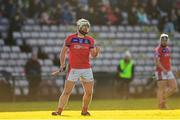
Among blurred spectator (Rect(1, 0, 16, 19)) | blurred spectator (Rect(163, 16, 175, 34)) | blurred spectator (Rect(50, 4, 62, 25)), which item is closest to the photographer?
blurred spectator (Rect(1, 0, 16, 19))

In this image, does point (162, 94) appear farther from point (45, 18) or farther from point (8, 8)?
point (8, 8)

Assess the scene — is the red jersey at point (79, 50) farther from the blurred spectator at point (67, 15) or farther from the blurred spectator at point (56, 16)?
the blurred spectator at point (67, 15)

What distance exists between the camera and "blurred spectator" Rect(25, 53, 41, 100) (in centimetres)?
2684

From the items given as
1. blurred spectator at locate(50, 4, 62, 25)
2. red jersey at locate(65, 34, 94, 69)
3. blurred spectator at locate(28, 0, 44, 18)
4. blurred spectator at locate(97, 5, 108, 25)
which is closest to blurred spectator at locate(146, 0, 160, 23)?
blurred spectator at locate(97, 5, 108, 25)

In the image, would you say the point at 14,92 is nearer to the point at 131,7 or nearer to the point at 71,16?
the point at 71,16

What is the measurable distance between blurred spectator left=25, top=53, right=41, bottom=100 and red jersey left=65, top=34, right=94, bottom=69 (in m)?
11.1

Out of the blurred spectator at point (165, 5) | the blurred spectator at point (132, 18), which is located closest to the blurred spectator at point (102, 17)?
the blurred spectator at point (132, 18)

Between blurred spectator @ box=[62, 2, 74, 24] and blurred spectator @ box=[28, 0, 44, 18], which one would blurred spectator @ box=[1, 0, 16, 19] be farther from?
blurred spectator @ box=[62, 2, 74, 24]

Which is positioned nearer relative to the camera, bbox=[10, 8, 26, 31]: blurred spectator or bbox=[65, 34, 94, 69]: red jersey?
bbox=[65, 34, 94, 69]: red jersey

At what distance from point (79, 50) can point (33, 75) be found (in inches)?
444

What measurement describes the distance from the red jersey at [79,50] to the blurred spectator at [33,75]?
11.1 metres

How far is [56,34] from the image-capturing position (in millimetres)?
30641

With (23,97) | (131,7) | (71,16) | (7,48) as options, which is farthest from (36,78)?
(131,7)

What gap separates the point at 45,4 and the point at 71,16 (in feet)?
4.04
